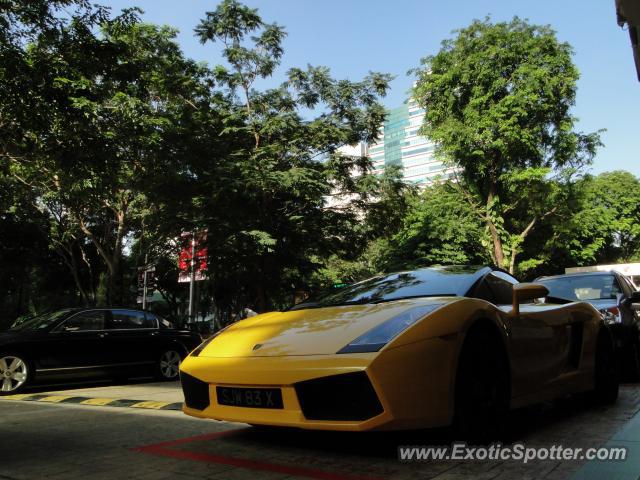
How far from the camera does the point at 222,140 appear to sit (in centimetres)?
1571

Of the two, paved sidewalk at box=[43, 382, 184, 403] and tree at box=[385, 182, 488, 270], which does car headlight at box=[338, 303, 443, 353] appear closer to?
paved sidewalk at box=[43, 382, 184, 403]

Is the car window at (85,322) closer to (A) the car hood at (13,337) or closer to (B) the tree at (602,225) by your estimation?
(A) the car hood at (13,337)

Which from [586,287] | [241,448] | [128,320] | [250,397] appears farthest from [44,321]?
[586,287]

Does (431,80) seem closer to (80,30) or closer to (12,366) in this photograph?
(80,30)

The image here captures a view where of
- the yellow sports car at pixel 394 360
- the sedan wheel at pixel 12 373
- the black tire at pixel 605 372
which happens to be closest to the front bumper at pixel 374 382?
the yellow sports car at pixel 394 360

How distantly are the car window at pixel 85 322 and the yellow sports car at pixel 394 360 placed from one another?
5.81m

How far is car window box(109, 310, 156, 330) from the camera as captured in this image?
959cm

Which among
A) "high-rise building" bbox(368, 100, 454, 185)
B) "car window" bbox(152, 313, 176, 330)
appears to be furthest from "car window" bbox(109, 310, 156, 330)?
"high-rise building" bbox(368, 100, 454, 185)

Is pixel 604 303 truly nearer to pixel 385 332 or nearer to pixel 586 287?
pixel 586 287

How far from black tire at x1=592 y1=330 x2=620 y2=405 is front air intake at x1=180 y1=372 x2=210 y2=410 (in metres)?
3.58

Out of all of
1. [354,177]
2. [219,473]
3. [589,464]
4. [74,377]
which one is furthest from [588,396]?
[354,177]

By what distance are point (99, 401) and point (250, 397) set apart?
14.0ft

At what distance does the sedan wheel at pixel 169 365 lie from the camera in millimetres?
9820

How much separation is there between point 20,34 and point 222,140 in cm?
668
